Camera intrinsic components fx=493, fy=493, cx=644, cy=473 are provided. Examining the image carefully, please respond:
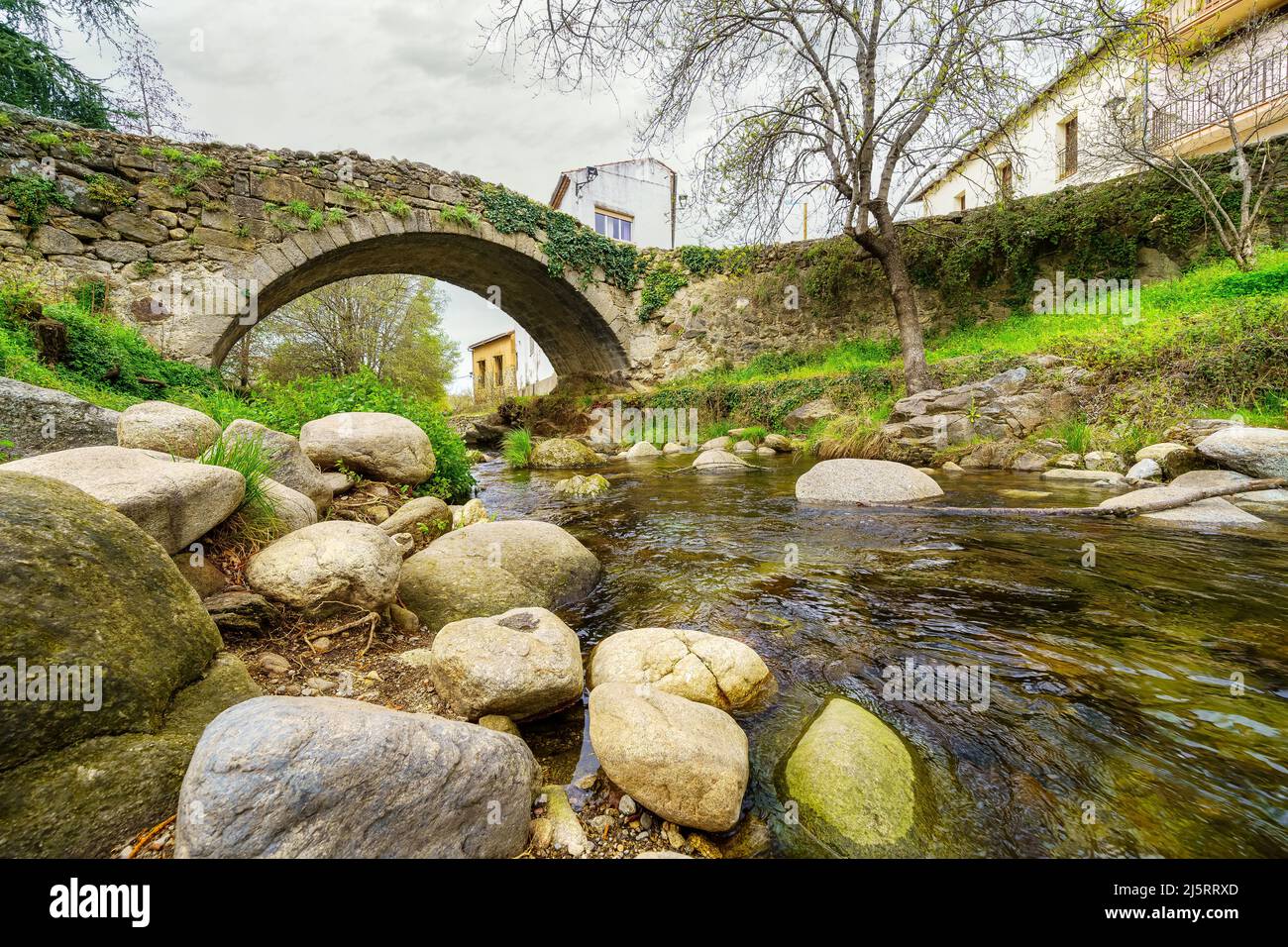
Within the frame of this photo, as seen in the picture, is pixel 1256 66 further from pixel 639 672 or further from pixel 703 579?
Result: pixel 639 672

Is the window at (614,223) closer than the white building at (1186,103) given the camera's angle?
No

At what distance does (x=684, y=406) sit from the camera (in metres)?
13.6

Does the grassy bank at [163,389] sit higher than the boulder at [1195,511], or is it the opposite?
the grassy bank at [163,389]

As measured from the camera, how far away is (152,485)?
2.12 metres

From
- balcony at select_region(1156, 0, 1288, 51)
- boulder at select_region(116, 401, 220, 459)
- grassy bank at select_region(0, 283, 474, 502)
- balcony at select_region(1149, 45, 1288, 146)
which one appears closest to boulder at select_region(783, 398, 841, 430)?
grassy bank at select_region(0, 283, 474, 502)

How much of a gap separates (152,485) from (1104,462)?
8963mm

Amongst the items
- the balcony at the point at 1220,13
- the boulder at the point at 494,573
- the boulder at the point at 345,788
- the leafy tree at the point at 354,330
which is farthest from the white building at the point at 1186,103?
the leafy tree at the point at 354,330

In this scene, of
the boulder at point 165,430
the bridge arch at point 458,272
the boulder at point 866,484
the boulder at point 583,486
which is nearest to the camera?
the boulder at point 165,430

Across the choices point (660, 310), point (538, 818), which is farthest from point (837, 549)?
point (660, 310)

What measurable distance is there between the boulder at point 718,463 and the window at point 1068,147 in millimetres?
17532

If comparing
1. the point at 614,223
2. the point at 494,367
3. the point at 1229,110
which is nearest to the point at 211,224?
the point at 1229,110

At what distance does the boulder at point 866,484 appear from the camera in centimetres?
559

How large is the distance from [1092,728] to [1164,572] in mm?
2091

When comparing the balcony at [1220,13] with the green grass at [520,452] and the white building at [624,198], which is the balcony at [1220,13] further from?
the white building at [624,198]
